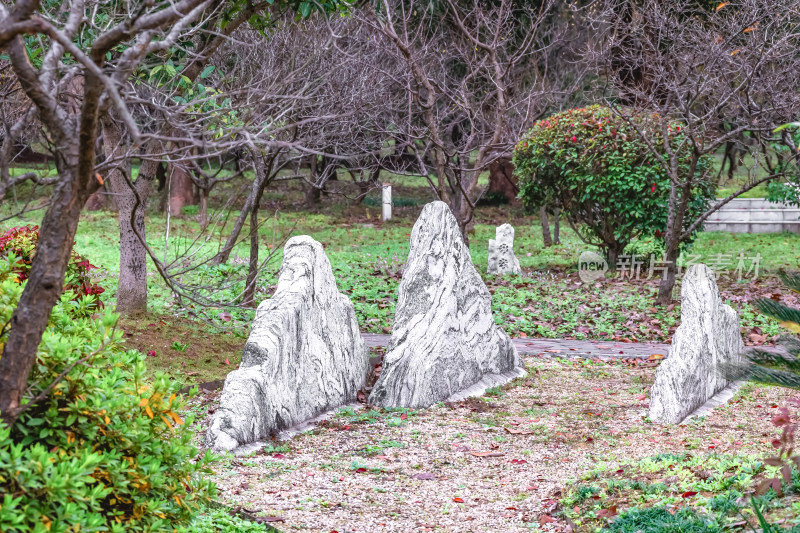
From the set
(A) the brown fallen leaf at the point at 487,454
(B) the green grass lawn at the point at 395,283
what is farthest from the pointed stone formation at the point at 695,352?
(B) the green grass lawn at the point at 395,283

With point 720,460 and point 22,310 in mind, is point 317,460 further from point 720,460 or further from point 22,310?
point 22,310

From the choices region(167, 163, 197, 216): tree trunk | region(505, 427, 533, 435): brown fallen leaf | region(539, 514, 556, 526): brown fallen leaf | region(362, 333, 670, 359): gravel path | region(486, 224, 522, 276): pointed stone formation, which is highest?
region(167, 163, 197, 216): tree trunk

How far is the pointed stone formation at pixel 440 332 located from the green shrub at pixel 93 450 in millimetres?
3949

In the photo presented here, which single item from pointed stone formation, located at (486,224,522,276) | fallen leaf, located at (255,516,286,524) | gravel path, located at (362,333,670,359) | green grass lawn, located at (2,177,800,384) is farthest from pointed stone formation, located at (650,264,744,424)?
pointed stone formation, located at (486,224,522,276)

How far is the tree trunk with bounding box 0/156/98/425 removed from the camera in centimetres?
291

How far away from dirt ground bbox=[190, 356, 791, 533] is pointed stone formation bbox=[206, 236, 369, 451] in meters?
0.25

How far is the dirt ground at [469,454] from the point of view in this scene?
16.3ft

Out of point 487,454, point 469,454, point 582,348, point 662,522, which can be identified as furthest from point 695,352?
point 662,522

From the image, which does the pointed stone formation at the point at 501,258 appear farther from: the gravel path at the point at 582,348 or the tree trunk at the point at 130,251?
the tree trunk at the point at 130,251

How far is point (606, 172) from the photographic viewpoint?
1354cm

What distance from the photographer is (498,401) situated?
771 centimetres

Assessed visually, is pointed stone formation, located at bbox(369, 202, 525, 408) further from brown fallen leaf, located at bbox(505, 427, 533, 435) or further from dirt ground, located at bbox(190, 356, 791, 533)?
brown fallen leaf, located at bbox(505, 427, 533, 435)

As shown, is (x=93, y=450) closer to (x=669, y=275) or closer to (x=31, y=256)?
(x=31, y=256)

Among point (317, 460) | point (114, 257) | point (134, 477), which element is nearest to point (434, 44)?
point (114, 257)
